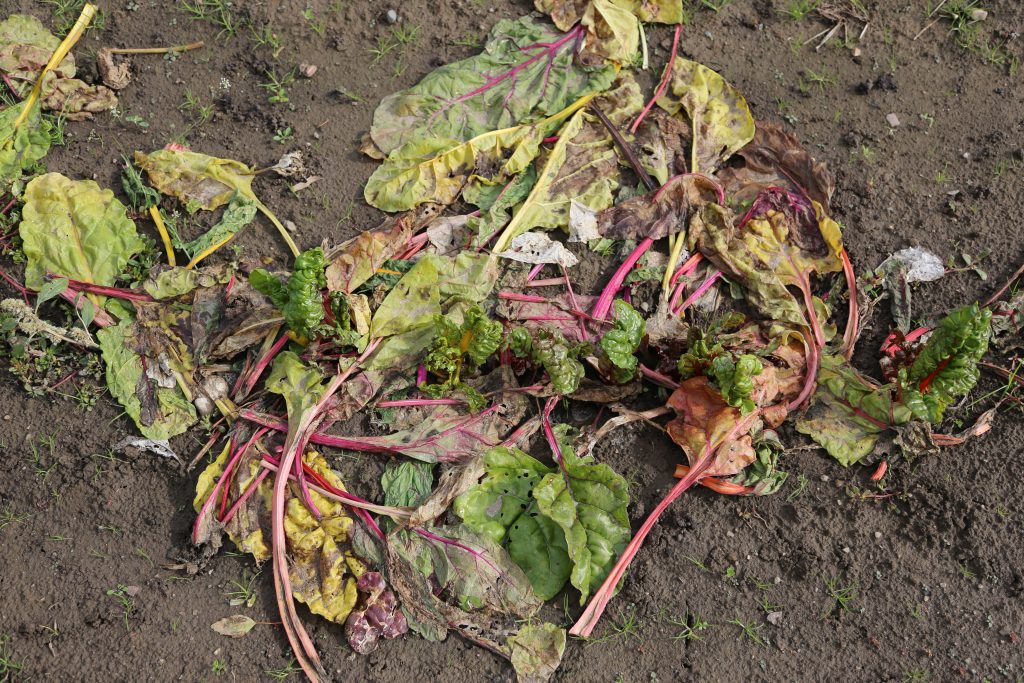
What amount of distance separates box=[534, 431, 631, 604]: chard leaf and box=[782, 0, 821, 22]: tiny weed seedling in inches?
101

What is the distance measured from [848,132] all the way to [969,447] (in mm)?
1599

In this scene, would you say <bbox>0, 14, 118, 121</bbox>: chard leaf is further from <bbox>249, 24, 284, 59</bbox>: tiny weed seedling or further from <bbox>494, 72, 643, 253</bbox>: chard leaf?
<bbox>494, 72, 643, 253</bbox>: chard leaf

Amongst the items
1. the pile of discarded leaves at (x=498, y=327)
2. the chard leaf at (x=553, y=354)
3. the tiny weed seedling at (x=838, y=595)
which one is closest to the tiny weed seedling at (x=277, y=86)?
the pile of discarded leaves at (x=498, y=327)

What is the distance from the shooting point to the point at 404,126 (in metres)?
4.07

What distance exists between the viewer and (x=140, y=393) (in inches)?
141

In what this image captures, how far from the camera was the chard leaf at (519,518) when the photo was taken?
3.27 m

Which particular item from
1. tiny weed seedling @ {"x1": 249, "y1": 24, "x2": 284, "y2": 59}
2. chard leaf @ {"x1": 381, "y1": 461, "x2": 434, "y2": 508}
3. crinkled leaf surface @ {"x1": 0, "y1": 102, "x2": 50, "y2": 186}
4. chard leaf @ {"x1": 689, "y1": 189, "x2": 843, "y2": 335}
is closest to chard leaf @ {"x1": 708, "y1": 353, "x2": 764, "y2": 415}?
chard leaf @ {"x1": 689, "y1": 189, "x2": 843, "y2": 335}

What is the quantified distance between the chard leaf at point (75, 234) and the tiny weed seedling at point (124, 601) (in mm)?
1334

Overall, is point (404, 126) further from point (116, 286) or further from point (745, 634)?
point (745, 634)

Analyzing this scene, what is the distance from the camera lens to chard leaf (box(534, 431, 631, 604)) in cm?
322

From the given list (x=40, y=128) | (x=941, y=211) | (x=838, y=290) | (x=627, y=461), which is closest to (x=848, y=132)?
(x=941, y=211)

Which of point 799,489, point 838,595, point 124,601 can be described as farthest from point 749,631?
point 124,601

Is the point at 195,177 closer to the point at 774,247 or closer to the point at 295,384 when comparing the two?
the point at 295,384

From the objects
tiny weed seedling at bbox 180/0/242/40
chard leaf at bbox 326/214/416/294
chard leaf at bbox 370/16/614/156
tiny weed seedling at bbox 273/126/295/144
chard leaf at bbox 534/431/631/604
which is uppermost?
tiny weed seedling at bbox 180/0/242/40
